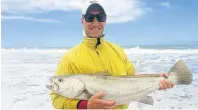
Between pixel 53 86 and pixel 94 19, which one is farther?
pixel 94 19

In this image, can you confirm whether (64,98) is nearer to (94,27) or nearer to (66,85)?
(66,85)

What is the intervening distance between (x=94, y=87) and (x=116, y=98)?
15cm

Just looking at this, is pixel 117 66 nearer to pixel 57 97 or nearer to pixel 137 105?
pixel 57 97

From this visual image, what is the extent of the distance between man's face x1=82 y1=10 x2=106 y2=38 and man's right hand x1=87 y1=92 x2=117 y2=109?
404mm

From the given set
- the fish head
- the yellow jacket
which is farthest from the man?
the fish head

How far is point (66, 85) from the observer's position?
1.99 m

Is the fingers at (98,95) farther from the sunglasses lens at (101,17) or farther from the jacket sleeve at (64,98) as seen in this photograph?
the sunglasses lens at (101,17)

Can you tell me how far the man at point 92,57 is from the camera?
2.12 m

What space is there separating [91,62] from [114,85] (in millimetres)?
213

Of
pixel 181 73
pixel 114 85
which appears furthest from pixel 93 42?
pixel 181 73

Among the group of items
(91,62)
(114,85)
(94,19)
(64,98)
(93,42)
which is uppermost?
(94,19)

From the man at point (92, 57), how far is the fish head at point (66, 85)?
0.34ft

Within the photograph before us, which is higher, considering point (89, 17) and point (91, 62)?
point (89, 17)

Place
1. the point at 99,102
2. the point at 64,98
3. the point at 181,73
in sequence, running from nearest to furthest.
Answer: the point at 99,102 → the point at 64,98 → the point at 181,73
